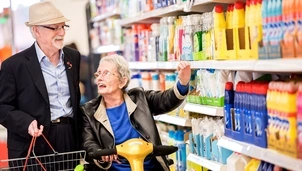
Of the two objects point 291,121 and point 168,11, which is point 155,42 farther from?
point 291,121

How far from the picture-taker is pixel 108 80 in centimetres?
384

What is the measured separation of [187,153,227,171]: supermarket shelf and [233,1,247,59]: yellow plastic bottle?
85cm

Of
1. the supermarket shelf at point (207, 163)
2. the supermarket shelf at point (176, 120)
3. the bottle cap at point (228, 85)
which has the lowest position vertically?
the supermarket shelf at point (207, 163)

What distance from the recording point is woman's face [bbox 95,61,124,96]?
3.83 metres

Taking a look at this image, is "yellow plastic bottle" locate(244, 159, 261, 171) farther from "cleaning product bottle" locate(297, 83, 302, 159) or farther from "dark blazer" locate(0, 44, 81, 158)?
"dark blazer" locate(0, 44, 81, 158)

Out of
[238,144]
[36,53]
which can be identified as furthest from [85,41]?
[238,144]

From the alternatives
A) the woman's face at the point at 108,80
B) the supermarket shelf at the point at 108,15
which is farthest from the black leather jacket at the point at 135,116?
the supermarket shelf at the point at 108,15

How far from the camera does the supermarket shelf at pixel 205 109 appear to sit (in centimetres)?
398

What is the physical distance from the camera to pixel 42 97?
12.6ft

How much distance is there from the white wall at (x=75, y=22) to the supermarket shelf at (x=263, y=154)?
24.6 feet

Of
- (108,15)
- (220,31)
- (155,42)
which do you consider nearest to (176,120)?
(155,42)

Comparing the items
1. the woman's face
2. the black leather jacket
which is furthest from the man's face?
the black leather jacket

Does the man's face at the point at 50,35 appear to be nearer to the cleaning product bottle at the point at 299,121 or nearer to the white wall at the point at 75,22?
the cleaning product bottle at the point at 299,121

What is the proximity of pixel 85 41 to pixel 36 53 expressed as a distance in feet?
23.2
